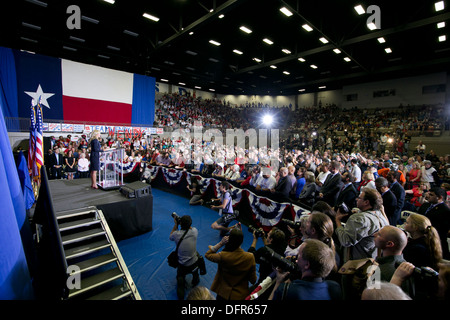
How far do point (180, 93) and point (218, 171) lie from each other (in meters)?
21.6

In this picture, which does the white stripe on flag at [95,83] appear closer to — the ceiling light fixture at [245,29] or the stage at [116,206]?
the ceiling light fixture at [245,29]

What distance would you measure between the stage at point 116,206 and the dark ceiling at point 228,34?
27.5 feet

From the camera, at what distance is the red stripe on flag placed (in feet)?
52.1

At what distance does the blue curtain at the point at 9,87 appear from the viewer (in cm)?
1267

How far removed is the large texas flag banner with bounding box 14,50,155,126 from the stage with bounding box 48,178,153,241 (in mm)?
12777

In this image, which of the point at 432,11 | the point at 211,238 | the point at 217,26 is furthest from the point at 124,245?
the point at 432,11

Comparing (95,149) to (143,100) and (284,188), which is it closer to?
(284,188)

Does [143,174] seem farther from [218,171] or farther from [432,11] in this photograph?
[432,11]

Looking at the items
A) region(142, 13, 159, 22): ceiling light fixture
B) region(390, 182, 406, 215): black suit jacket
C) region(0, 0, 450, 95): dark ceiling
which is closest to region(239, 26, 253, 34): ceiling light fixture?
region(0, 0, 450, 95): dark ceiling

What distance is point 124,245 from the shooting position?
4883 mm

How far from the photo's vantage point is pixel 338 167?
5.17 metres
